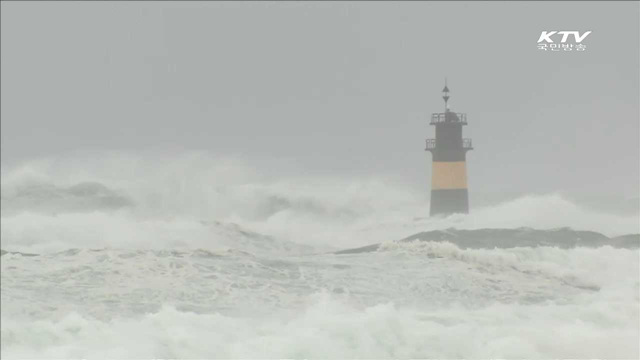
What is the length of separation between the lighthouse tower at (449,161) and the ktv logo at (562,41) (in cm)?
88

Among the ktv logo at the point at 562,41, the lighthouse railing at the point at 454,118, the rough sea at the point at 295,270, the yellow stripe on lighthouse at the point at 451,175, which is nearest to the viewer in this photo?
the rough sea at the point at 295,270

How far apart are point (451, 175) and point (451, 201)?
27 cm

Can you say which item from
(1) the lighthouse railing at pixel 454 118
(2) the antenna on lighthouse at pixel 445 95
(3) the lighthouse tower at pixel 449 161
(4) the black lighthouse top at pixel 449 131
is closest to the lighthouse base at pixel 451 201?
(3) the lighthouse tower at pixel 449 161

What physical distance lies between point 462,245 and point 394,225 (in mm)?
733

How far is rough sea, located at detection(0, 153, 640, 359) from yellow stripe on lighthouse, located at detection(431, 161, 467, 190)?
0.82ft

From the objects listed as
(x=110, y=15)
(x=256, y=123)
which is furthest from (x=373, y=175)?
(x=110, y=15)

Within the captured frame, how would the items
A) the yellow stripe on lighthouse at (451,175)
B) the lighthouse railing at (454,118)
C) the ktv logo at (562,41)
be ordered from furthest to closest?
1. the yellow stripe on lighthouse at (451,175)
2. the lighthouse railing at (454,118)
3. the ktv logo at (562,41)

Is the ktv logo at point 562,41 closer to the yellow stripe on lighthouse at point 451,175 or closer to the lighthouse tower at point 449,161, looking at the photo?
the lighthouse tower at point 449,161

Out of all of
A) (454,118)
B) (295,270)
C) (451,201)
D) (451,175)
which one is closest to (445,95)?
(454,118)

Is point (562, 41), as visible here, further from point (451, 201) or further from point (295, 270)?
point (295, 270)

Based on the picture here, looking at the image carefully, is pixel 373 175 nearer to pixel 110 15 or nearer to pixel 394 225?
pixel 394 225

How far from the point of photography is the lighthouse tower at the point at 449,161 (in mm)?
9680

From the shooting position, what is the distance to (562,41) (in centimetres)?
912

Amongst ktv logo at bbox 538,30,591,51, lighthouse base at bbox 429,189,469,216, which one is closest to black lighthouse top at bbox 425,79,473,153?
lighthouse base at bbox 429,189,469,216
